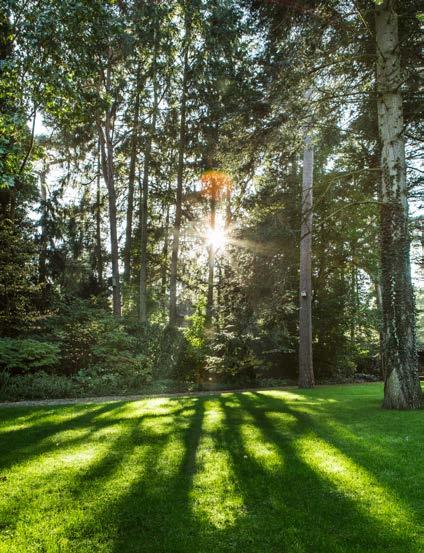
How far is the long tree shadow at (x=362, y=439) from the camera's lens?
4.21 metres

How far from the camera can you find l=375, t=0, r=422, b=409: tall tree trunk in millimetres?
8281

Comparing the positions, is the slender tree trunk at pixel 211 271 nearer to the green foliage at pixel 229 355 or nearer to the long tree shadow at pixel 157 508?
the green foliage at pixel 229 355

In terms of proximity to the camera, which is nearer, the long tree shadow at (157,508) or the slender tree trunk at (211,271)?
the long tree shadow at (157,508)

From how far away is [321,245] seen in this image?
1911 centimetres

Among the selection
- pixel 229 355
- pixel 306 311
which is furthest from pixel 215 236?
pixel 229 355

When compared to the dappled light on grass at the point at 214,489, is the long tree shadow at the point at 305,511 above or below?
above

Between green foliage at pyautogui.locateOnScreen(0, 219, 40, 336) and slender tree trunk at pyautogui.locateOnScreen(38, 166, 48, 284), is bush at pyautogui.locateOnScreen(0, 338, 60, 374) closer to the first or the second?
green foliage at pyautogui.locateOnScreen(0, 219, 40, 336)

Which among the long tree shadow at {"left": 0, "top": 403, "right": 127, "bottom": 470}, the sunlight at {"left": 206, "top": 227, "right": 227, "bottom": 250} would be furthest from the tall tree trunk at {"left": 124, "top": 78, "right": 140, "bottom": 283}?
the long tree shadow at {"left": 0, "top": 403, "right": 127, "bottom": 470}

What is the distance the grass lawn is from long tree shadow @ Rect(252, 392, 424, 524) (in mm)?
22

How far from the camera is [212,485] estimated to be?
4117 mm

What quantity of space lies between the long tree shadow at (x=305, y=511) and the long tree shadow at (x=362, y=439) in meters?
0.51

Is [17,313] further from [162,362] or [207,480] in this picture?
[207,480]

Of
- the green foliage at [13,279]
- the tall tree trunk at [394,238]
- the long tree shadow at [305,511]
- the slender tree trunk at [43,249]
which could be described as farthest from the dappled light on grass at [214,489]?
the slender tree trunk at [43,249]

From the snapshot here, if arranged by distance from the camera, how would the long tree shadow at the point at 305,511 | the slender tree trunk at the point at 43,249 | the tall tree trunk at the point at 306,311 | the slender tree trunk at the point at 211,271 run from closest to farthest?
the long tree shadow at the point at 305,511 → the tall tree trunk at the point at 306,311 → the slender tree trunk at the point at 211,271 → the slender tree trunk at the point at 43,249
